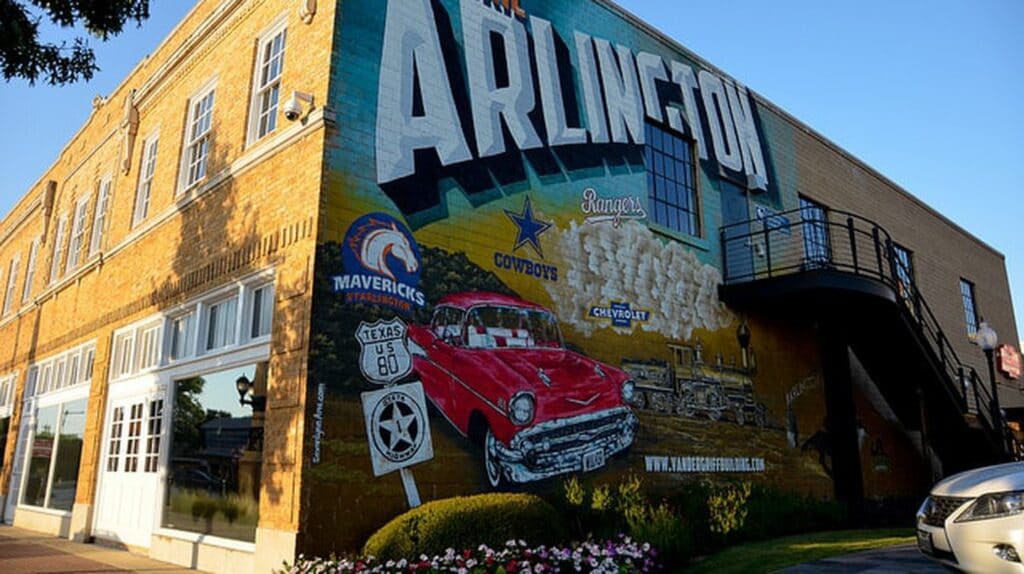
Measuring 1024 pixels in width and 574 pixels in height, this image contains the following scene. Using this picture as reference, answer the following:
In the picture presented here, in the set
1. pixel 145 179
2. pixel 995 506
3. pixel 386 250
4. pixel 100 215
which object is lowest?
pixel 995 506

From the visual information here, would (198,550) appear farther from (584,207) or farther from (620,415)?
(584,207)

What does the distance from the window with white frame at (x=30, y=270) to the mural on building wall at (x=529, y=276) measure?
17.6 meters

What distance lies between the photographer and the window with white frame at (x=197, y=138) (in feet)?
42.4

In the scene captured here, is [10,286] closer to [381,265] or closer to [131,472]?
[131,472]

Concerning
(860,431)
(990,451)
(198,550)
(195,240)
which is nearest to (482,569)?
(198,550)

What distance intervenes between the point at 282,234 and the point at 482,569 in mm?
4971

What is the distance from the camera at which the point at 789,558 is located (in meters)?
8.66

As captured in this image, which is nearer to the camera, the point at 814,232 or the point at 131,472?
the point at 131,472

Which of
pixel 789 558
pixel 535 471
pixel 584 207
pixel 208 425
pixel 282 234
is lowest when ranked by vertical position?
pixel 789 558

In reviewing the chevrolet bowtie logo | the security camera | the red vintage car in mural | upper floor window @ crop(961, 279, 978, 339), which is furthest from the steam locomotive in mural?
upper floor window @ crop(961, 279, 978, 339)

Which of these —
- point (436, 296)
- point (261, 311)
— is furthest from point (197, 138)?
point (436, 296)

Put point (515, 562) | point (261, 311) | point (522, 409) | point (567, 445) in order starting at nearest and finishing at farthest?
1. point (515, 562)
2. point (261, 311)
3. point (522, 409)
4. point (567, 445)

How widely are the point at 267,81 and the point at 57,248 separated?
40.8ft

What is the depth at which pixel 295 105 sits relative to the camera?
957 centimetres
